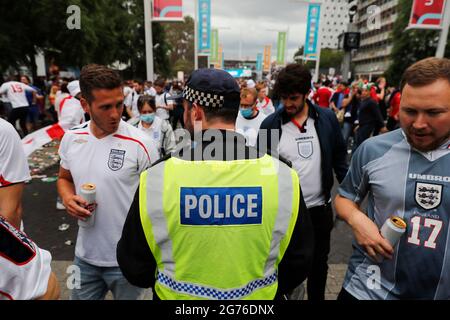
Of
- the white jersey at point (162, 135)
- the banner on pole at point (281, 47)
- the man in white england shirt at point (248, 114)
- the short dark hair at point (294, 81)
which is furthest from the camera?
the banner on pole at point (281, 47)

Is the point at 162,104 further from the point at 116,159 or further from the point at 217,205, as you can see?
the point at 217,205

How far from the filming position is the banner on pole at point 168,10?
35.5 feet

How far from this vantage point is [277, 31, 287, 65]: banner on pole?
108 ft

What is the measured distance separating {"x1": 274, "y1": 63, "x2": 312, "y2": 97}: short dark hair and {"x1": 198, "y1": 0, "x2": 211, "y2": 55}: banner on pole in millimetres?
19290

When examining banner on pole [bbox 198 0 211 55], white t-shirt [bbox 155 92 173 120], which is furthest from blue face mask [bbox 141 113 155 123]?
banner on pole [bbox 198 0 211 55]

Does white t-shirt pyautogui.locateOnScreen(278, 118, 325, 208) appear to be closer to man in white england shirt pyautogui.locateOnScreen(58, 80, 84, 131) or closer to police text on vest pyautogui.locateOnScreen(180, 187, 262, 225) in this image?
police text on vest pyautogui.locateOnScreen(180, 187, 262, 225)

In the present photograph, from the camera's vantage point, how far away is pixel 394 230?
4.94 feet

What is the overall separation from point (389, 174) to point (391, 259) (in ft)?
1.46

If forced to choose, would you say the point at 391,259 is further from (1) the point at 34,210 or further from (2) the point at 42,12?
(2) the point at 42,12

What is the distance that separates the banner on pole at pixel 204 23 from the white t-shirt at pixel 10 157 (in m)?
20.1

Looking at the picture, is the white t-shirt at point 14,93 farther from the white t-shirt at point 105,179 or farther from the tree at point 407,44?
the tree at point 407,44

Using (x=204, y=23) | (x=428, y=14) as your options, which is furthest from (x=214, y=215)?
(x=204, y=23)

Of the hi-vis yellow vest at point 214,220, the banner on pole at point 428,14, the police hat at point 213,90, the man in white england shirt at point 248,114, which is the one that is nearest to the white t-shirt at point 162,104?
the man in white england shirt at point 248,114
